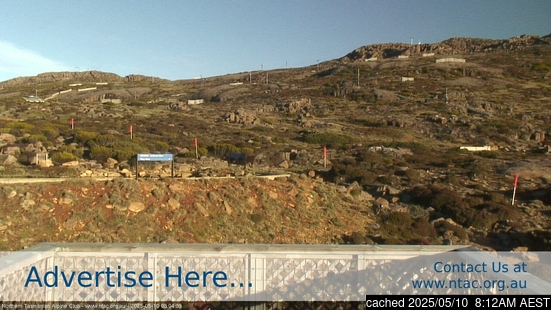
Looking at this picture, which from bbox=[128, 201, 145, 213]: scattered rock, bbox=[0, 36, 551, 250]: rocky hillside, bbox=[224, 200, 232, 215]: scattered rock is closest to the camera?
bbox=[0, 36, 551, 250]: rocky hillside

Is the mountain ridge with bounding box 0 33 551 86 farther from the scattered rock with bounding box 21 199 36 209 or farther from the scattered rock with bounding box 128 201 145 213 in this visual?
the scattered rock with bounding box 21 199 36 209

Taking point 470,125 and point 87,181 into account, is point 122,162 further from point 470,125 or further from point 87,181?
point 470,125

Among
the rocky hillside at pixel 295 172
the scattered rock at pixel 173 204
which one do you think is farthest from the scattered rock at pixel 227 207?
the scattered rock at pixel 173 204

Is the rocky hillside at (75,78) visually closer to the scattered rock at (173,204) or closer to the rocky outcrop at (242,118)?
the rocky outcrop at (242,118)

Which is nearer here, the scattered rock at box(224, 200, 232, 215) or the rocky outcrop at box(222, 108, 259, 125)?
the scattered rock at box(224, 200, 232, 215)

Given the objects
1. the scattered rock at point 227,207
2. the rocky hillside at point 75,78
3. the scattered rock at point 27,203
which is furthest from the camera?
the rocky hillside at point 75,78

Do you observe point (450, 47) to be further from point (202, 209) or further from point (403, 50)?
point (202, 209)

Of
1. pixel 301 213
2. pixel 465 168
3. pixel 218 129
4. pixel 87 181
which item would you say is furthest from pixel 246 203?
pixel 218 129

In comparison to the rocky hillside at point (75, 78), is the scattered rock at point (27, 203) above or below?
below

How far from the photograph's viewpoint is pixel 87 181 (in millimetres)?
15938

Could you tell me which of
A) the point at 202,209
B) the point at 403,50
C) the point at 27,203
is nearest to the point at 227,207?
the point at 202,209

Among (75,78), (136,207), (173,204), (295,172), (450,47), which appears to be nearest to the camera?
(136,207)

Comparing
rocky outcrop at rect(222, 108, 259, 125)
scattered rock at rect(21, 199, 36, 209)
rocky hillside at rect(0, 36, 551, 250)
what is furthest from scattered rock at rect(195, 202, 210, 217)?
rocky outcrop at rect(222, 108, 259, 125)

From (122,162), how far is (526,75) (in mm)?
67983
